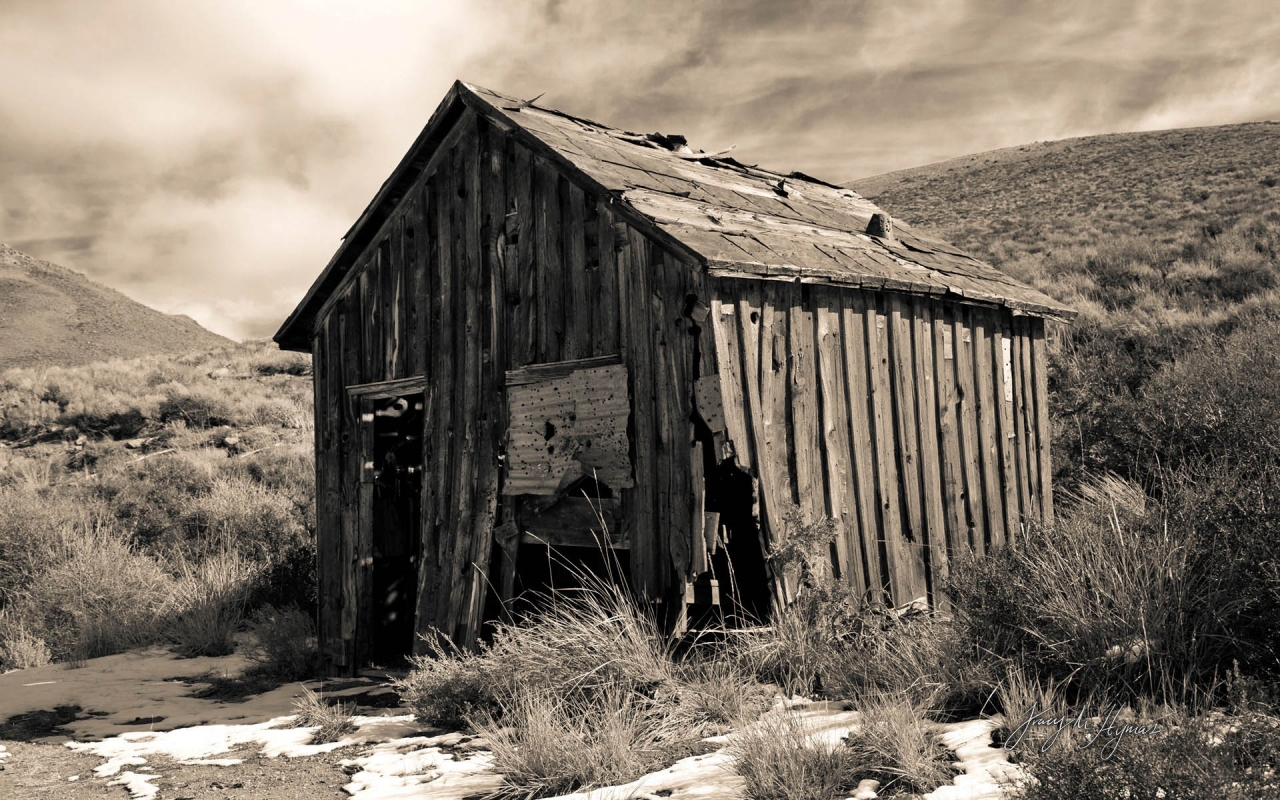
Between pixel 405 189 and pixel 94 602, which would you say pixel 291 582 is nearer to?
pixel 94 602

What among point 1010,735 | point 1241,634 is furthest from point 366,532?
point 1241,634

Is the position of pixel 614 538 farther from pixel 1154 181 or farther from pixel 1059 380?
pixel 1154 181

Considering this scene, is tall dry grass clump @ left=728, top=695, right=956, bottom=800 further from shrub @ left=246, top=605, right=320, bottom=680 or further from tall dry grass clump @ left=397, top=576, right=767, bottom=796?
shrub @ left=246, top=605, right=320, bottom=680

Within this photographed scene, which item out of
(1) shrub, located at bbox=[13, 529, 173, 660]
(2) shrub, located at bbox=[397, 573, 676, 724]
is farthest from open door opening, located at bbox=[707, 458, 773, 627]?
(1) shrub, located at bbox=[13, 529, 173, 660]

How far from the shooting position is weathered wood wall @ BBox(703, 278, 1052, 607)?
6.00 metres

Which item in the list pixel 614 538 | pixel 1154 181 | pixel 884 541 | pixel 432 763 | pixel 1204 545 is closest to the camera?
pixel 1204 545

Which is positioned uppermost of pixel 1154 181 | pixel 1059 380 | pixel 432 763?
pixel 1154 181

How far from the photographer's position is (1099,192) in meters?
32.7

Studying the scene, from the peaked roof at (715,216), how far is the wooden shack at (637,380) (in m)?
0.03

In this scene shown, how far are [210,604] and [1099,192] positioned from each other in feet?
104

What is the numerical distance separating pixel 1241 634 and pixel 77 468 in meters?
18.7

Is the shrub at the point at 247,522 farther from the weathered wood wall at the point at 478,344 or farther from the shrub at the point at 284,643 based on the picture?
the weathered wood wall at the point at 478,344

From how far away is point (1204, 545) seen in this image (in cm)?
476

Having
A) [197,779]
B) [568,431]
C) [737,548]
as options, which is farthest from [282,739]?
[737,548]
